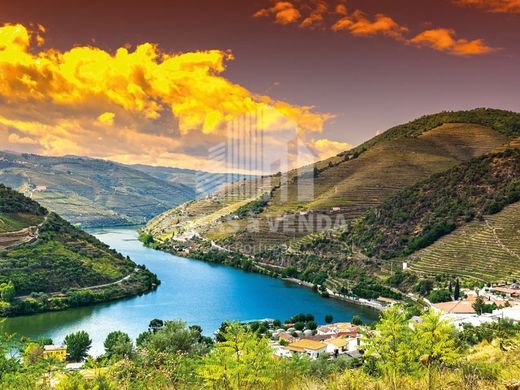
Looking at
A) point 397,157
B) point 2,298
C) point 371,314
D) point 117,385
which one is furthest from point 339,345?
point 397,157

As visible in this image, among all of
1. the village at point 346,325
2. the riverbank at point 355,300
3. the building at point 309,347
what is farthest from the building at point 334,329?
the riverbank at point 355,300

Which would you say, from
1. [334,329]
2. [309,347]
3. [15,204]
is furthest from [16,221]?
[309,347]

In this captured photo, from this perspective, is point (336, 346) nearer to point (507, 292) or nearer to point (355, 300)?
point (507, 292)

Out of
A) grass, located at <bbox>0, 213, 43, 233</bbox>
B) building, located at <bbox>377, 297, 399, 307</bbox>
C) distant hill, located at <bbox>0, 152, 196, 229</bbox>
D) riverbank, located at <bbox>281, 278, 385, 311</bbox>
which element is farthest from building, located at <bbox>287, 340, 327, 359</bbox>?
distant hill, located at <bbox>0, 152, 196, 229</bbox>

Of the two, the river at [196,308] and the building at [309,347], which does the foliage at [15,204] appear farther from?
the building at [309,347]

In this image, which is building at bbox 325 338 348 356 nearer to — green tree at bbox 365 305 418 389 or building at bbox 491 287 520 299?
building at bbox 491 287 520 299
